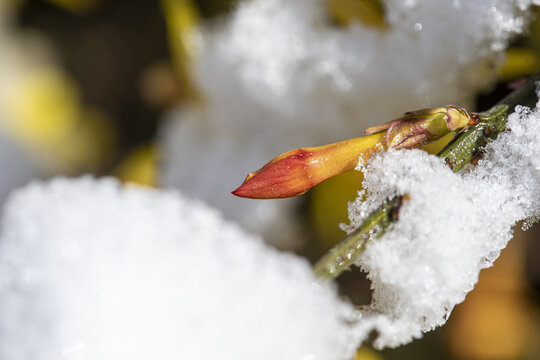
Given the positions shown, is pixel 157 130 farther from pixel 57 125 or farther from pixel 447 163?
pixel 447 163

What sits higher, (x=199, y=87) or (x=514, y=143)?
(x=199, y=87)

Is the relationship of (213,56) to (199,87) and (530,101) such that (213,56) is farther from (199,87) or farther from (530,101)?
(530,101)

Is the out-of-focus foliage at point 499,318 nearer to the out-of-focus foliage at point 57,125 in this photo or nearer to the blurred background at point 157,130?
the blurred background at point 157,130

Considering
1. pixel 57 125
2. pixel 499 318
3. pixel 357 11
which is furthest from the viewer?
pixel 57 125

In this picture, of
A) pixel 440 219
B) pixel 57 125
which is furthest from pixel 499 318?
pixel 57 125

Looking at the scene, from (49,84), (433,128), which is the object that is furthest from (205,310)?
(49,84)

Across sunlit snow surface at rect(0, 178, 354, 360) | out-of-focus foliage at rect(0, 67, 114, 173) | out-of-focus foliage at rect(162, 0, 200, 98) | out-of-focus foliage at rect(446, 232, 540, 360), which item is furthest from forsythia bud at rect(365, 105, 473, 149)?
out-of-focus foliage at rect(0, 67, 114, 173)

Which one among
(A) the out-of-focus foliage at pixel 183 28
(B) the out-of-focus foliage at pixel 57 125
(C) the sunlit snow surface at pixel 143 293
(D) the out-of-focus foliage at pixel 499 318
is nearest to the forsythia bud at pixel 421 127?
(C) the sunlit snow surface at pixel 143 293

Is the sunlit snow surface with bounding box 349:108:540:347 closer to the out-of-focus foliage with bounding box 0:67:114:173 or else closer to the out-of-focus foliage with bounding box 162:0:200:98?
the out-of-focus foliage with bounding box 162:0:200:98
